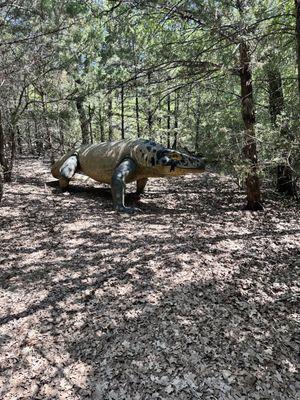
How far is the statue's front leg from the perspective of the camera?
6.64m

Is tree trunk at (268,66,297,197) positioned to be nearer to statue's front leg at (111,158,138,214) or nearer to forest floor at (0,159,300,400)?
forest floor at (0,159,300,400)

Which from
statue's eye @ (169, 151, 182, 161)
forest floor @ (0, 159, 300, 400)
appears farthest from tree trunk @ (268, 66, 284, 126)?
forest floor @ (0, 159, 300, 400)

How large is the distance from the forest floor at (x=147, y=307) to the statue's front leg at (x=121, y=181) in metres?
0.39

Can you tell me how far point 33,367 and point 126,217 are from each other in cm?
378

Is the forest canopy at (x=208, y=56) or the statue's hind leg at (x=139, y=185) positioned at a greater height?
the forest canopy at (x=208, y=56)

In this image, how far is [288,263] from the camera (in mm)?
4453

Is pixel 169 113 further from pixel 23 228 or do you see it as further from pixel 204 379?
pixel 204 379

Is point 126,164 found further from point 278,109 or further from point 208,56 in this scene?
point 278,109

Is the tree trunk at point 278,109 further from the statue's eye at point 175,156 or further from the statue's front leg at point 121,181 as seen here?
the statue's front leg at point 121,181

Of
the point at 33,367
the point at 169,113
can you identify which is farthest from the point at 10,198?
the point at 169,113

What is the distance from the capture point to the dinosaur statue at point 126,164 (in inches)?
266

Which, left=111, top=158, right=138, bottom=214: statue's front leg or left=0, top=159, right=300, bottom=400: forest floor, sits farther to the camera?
left=111, top=158, right=138, bottom=214: statue's front leg

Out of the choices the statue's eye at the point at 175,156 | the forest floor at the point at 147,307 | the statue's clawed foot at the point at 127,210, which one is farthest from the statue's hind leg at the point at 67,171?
the statue's eye at the point at 175,156

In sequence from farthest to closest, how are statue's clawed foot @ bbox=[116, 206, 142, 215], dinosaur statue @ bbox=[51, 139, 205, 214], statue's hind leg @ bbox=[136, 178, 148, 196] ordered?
statue's hind leg @ bbox=[136, 178, 148, 196], dinosaur statue @ bbox=[51, 139, 205, 214], statue's clawed foot @ bbox=[116, 206, 142, 215]
